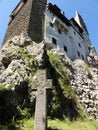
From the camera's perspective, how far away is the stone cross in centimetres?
684

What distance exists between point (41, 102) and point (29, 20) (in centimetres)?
1566

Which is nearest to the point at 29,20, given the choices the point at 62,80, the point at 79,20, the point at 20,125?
the point at 62,80

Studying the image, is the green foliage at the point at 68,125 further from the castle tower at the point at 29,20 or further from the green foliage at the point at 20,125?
the castle tower at the point at 29,20

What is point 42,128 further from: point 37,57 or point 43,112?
point 37,57

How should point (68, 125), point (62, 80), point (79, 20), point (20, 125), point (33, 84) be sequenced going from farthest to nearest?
point (79, 20) → point (62, 80) → point (68, 125) → point (20, 125) → point (33, 84)

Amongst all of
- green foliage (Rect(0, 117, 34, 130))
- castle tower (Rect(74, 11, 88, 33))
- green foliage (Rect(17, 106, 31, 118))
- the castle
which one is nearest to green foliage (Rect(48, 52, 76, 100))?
the castle

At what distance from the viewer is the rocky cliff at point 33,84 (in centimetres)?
1105

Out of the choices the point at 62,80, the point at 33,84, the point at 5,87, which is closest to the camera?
the point at 33,84

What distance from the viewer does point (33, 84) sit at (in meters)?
8.08

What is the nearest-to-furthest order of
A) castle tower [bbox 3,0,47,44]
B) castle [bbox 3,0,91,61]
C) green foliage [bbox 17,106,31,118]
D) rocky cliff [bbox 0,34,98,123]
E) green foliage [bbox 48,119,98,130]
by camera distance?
green foliage [bbox 48,119,98,130]
green foliage [bbox 17,106,31,118]
rocky cliff [bbox 0,34,98,123]
castle tower [bbox 3,0,47,44]
castle [bbox 3,0,91,61]

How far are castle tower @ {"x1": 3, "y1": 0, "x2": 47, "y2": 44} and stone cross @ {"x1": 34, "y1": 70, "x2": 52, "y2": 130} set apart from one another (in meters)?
12.5

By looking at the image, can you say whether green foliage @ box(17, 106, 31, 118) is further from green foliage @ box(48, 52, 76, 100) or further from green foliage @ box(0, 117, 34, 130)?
green foliage @ box(48, 52, 76, 100)

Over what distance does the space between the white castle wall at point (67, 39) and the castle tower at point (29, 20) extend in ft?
2.34

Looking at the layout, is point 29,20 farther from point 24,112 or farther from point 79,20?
point 79,20
